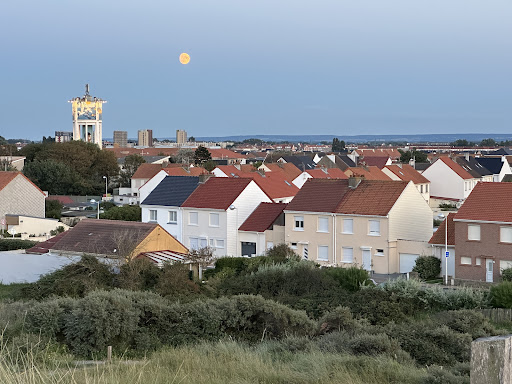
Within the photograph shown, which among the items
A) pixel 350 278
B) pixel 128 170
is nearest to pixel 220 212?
pixel 350 278

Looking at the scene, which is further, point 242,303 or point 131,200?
point 131,200

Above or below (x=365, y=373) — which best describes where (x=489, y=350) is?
above

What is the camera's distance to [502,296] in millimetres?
26547

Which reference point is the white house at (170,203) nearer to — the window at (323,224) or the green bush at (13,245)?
the green bush at (13,245)

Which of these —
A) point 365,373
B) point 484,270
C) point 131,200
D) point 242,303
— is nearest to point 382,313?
point 242,303

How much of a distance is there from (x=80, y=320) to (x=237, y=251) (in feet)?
91.4

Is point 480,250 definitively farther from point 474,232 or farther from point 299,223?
point 299,223

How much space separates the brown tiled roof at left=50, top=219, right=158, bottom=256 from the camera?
3381 centimetres

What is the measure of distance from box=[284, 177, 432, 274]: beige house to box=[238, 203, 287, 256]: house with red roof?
3.82 feet

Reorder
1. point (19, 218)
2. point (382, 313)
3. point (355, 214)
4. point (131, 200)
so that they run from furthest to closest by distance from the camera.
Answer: point (131, 200) → point (19, 218) → point (355, 214) → point (382, 313)

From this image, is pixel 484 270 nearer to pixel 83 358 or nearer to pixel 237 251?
pixel 237 251

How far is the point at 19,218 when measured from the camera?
4762 cm

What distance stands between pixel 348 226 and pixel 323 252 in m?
2.15

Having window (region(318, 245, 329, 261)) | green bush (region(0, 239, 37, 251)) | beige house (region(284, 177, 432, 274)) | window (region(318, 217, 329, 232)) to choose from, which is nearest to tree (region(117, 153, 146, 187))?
Result: green bush (region(0, 239, 37, 251))
